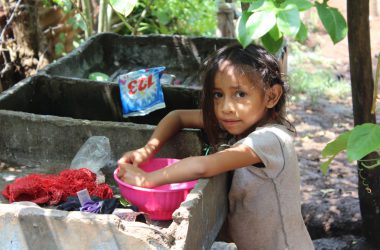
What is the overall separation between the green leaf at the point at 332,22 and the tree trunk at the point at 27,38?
3307mm

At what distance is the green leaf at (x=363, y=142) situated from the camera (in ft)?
5.40

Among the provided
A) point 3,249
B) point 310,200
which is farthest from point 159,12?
point 3,249

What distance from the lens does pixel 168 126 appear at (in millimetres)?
2562

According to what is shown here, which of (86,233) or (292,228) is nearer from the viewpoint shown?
(86,233)

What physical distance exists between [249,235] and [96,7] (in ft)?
15.1

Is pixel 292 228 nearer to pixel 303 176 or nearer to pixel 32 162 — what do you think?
pixel 32 162

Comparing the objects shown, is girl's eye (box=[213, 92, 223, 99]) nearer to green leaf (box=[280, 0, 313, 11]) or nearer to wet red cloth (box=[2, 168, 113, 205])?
wet red cloth (box=[2, 168, 113, 205])

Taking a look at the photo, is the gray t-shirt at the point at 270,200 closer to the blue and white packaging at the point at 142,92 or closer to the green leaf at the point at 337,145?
the green leaf at the point at 337,145

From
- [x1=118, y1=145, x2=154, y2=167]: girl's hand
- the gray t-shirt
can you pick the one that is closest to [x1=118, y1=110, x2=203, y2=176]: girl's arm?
[x1=118, y1=145, x2=154, y2=167]: girl's hand

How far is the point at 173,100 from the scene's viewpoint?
3.32 m

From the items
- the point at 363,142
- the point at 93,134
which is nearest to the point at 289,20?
the point at 363,142

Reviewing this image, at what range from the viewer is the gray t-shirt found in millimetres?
2154

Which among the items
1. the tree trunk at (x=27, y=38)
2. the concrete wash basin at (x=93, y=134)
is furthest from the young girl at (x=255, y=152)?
the tree trunk at (x=27, y=38)

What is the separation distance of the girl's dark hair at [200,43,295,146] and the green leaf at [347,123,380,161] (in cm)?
61
